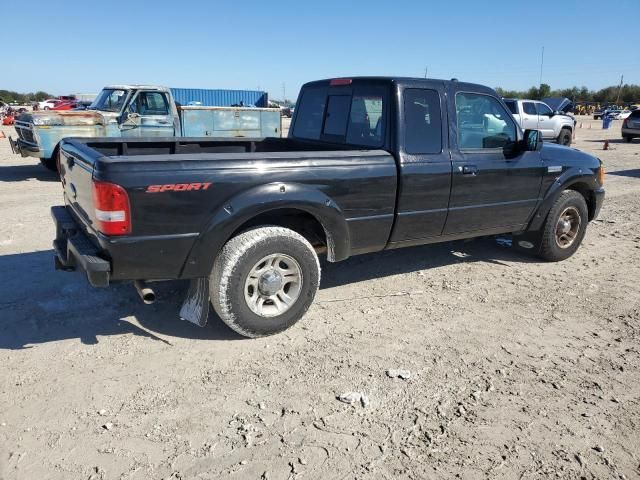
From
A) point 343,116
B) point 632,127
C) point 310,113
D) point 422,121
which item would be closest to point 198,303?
point 343,116

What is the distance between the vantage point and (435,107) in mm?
4543

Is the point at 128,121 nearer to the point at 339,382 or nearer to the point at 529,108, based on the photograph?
the point at 339,382

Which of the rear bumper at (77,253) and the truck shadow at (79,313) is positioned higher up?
the rear bumper at (77,253)

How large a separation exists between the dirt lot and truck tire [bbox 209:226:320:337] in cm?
19

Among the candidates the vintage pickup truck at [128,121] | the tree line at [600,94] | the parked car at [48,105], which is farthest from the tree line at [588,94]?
the vintage pickup truck at [128,121]

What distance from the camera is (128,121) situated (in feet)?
36.9

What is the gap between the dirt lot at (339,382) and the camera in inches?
104

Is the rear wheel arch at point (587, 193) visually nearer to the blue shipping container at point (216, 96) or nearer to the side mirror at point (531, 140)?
the side mirror at point (531, 140)

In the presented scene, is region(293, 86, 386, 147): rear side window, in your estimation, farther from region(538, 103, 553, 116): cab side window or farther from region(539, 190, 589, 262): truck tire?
region(538, 103, 553, 116): cab side window

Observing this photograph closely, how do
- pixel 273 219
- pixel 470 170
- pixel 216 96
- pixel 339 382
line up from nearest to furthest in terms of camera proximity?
pixel 339 382 < pixel 273 219 < pixel 470 170 < pixel 216 96

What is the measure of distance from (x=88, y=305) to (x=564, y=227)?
498 centimetres

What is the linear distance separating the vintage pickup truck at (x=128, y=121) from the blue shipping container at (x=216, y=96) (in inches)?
564

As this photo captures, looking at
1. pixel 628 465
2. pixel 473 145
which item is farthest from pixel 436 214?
pixel 628 465

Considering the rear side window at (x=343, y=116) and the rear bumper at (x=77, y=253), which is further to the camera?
the rear side window at (x=343, y=116)
